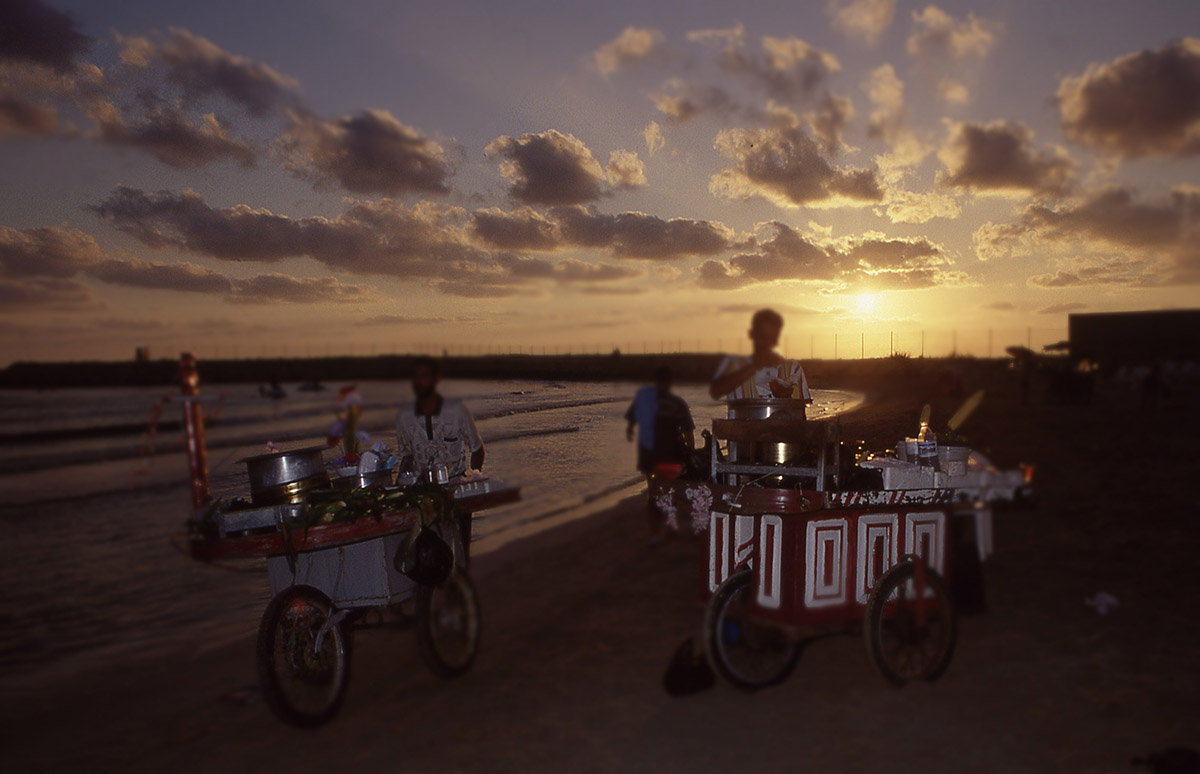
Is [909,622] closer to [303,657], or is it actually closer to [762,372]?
[762,372]

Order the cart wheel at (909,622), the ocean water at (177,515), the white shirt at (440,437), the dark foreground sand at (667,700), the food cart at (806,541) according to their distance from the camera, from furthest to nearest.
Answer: the ocean water at (177,515) < the white shirt at (440,437) < the cart wheel at (909,622) < the dark foreground sand at (667,700) < the food cart at (806,541)

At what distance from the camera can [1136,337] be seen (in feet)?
182

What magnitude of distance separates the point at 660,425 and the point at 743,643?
5.54 feet

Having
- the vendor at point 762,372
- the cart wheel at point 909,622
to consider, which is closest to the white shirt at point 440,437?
the vendor at point 762,372

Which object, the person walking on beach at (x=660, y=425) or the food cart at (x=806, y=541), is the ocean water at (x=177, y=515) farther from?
the food cart at (x=806, y=541)

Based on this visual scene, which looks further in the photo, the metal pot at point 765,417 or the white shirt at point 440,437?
the white shirt at point 440,437

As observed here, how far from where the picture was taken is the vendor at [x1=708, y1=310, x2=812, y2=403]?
4539 millimetres

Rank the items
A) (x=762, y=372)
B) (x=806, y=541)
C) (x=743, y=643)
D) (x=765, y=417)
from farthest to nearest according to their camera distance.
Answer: (x=743, y=643) < (x=762, y=372) < (x=806, y=541) < (x=765, y=417)

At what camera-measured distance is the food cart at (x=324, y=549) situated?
4016 millimetres

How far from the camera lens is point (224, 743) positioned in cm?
506

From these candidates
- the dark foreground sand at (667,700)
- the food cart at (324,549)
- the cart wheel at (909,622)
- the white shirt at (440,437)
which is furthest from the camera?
the white shirt at (440,437)

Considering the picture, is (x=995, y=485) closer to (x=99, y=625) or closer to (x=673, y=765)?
(x=673, y=765)

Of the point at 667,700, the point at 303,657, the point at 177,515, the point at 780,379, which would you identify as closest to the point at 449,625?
the point at 303,657

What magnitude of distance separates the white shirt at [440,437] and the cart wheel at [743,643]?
2.10m
